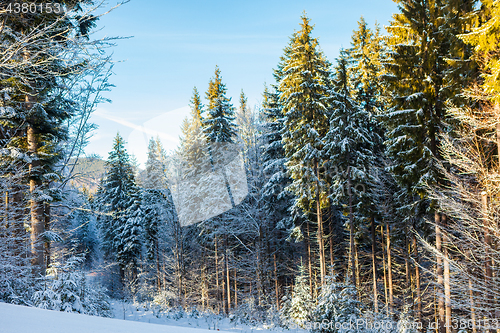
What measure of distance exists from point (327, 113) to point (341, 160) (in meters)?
3.14

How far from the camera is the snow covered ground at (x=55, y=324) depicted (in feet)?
8.64

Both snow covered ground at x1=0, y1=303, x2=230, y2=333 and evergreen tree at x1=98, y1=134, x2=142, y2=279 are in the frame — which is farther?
evergreen tree at x1=98, y1=134, x2=142, y2=279

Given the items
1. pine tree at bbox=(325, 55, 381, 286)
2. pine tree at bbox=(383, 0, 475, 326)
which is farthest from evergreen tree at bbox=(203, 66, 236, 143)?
pine tree at bbox=(383, 0, 475, 326)

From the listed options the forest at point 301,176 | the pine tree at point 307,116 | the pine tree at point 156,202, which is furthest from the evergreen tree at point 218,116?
the pine tree at point 307,116

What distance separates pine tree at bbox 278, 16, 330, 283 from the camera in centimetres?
1775

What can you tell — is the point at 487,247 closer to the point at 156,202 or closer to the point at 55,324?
the point at 55,324

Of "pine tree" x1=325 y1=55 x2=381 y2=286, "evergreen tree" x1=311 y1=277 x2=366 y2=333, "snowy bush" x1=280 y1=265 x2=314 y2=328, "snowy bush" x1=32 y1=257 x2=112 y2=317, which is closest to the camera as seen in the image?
"snowy bush" x1=32 y1=257 x2=112 y2=317

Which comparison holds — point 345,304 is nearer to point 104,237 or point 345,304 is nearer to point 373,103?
point 373,103

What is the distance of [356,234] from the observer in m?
19.6

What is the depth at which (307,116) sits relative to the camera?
18.1 meters

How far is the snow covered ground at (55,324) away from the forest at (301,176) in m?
3.26

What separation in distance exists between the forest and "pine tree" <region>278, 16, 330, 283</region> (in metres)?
0.11

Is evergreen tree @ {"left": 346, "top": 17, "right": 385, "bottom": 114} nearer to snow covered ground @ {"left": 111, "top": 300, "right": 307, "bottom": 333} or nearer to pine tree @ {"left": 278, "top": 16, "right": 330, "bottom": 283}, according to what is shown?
pine tree @ {"left": 278, "top": 16, "right": 330, "bottom": 283}

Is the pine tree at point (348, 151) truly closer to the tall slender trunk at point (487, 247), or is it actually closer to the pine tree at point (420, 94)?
the pine tree at point (420, 94)
